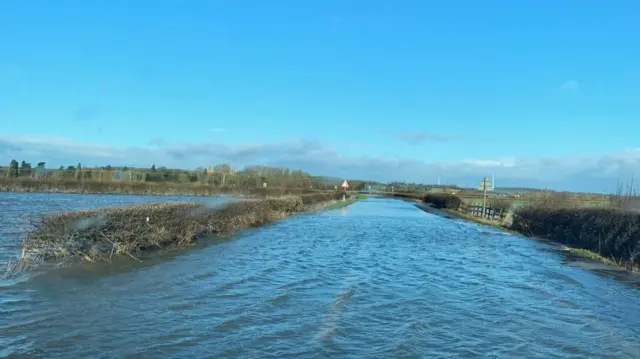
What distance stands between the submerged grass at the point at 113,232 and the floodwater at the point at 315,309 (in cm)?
85

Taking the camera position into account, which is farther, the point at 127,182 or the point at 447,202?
the point at 127,182

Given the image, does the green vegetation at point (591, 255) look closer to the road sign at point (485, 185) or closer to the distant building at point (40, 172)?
the road sign at point (485, 185)

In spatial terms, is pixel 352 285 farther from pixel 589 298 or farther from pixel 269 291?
pixel 589 298

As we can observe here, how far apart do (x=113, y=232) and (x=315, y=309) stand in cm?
820

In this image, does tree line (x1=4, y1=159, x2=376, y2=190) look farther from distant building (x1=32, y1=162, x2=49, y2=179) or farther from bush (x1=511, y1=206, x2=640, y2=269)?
bush (x1=511, y1=206, x2=640, y2=269)

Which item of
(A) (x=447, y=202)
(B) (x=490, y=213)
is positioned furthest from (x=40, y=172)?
(B) (x=490, y=213)

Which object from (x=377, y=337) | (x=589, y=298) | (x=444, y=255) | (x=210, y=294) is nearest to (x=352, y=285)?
(x=210, y=294)

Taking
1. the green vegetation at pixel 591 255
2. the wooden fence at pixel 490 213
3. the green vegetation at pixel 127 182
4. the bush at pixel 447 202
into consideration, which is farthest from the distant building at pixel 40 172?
the green vegetation at pixel 591 255

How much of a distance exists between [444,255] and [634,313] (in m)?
10.5

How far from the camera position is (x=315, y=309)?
35.6ft

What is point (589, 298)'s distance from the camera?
13.5m

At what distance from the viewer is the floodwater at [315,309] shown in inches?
318

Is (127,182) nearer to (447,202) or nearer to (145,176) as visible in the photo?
(145,176)

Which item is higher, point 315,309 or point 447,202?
point 447,202
